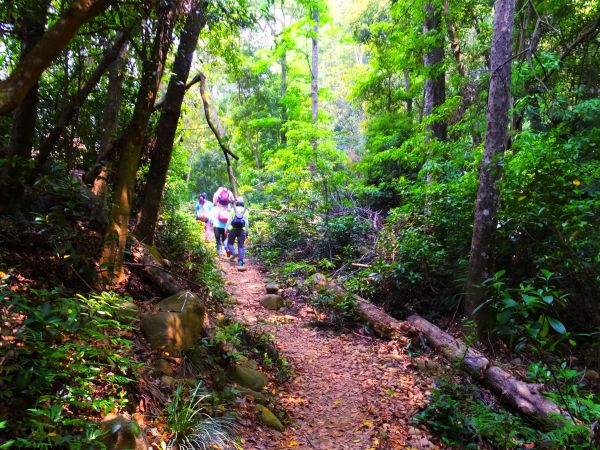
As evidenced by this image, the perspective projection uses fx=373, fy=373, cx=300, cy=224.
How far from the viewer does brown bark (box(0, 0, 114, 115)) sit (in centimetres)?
177

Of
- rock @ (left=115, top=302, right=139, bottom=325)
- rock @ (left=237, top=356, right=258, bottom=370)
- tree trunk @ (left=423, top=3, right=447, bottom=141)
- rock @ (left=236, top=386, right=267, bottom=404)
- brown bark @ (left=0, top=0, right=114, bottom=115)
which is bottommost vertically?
rock @ (left=236, top=386, right=267, bottom=404)

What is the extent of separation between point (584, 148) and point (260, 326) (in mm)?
5912

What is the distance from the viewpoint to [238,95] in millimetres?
22703

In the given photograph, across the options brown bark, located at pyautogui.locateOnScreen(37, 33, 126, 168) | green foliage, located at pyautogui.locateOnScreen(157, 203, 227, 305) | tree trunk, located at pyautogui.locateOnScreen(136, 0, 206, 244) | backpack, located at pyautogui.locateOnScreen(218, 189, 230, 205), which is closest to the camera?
brown bark, located at pyautogui.locateOnScreen(37, 33, 126, 168)

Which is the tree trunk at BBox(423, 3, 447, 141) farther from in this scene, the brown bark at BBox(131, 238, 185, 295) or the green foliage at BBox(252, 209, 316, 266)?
the brown bark at BBox(131, 238, 185, 295)

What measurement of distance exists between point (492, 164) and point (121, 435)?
533 centimetres

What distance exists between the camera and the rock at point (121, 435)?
2381mm

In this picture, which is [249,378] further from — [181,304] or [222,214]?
[222,214]

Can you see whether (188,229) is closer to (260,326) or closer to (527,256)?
(260,326)

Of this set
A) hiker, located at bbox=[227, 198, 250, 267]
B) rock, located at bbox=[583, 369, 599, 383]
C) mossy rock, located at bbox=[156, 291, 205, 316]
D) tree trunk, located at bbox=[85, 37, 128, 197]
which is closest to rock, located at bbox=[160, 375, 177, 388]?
mossy rock, located at bbox=[156, 291, 205, 316]

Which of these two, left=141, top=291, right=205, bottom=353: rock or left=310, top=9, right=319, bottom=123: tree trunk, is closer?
left=141, top=291, right=205, bottom=353: rock

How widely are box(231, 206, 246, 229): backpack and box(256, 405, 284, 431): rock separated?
668cm

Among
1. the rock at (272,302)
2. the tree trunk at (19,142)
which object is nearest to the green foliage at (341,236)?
the rock at (272,302)

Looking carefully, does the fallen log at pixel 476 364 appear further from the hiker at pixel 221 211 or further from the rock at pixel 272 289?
the hiker at pixel 221 211
